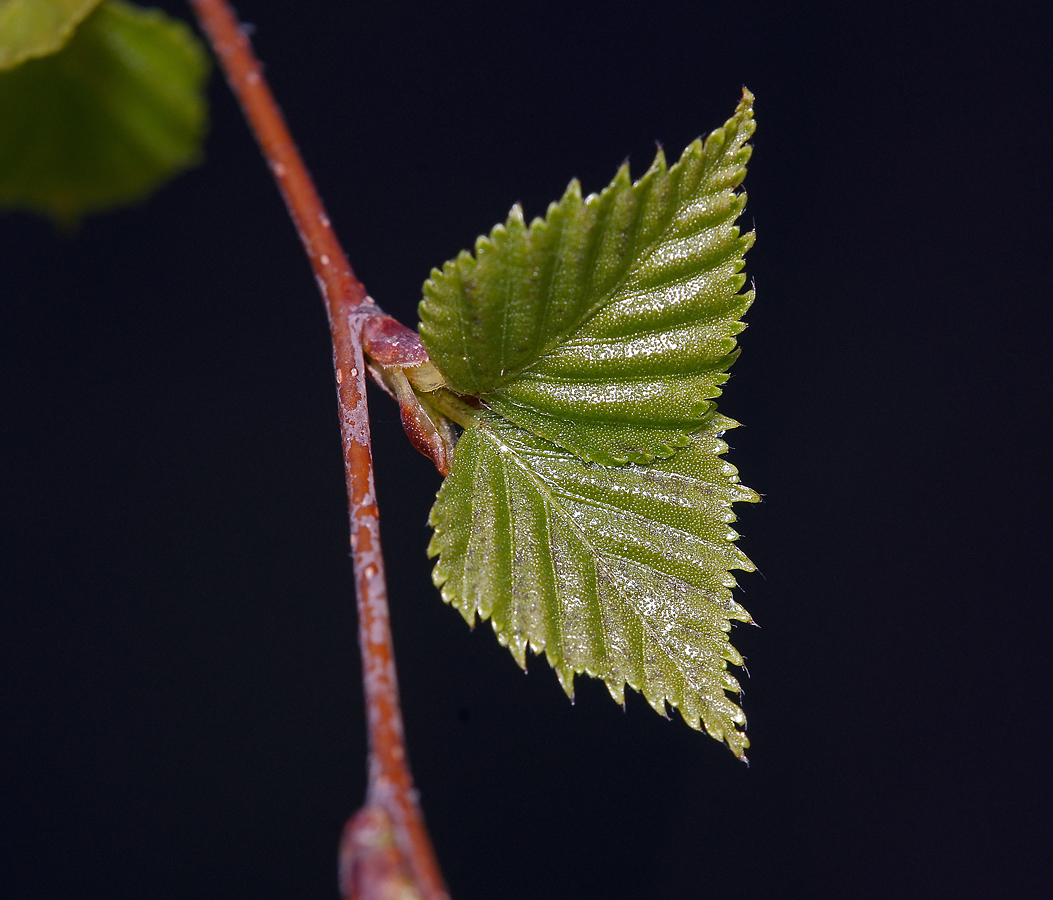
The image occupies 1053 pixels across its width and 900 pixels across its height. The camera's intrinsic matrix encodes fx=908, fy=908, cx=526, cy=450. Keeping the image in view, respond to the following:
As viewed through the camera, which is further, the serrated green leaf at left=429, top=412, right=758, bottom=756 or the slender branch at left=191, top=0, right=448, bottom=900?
the serrated green leaf at left=429, top=412, right=758, bottom=756

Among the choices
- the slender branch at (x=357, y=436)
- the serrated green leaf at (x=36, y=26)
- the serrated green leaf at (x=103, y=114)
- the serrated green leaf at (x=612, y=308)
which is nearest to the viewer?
the slender branch at (x=357, y=436)

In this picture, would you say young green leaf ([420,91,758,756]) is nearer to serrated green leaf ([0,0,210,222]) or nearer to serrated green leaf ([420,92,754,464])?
serrated green leaf ([420,92,754,464])

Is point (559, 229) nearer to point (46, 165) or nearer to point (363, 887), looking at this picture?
point (363, 887)

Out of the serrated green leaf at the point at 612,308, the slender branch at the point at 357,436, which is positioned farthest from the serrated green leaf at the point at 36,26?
the serrated green leaf at the point at 612,308

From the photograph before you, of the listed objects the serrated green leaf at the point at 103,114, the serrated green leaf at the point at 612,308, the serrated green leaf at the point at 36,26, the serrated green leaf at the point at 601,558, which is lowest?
the serrated green leaf at the point at 601,558

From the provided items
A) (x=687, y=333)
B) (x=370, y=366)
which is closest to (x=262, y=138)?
(x=370, y=366)

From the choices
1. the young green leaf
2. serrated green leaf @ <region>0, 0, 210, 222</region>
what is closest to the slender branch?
the young green leaf

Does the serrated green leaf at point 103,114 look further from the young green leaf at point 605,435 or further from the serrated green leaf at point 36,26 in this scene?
the young green leaf at point 605,435
